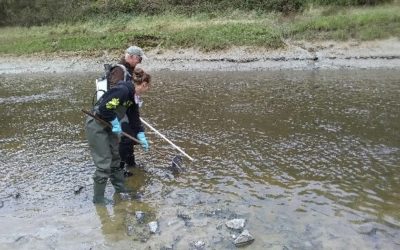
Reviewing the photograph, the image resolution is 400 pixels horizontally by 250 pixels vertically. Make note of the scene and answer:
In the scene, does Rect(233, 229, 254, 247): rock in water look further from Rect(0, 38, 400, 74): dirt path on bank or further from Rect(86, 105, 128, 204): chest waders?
Rect(0, 38, 400, 74): dirt path on bank

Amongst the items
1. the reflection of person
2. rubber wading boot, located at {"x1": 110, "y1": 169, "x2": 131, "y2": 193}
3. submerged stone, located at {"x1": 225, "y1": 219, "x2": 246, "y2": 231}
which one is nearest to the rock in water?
submerged stone, located at {"x1": 225, "y1": 219, "x2": 246, "y2": 231}

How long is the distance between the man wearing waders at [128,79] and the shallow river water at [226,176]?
354 mm

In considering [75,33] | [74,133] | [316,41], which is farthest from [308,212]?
[75,33]

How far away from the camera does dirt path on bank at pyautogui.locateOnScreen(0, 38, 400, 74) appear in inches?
930

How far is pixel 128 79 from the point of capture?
26.5 ft

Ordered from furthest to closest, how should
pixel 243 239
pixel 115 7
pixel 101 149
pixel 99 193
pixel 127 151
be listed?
pixel 115 7 < pixel 127 151 < pixel 99 193 < pixel 101 149 < pixel 243 239

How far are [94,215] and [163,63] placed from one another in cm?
1927

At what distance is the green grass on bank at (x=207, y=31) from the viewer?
26.0m

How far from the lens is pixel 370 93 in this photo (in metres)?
17.4

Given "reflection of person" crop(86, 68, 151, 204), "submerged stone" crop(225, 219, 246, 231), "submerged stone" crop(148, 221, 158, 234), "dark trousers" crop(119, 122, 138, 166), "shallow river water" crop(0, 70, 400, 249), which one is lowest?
"shallow river water" crop(0, 70, 400, 249)

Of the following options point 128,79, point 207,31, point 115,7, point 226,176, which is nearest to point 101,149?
point 128,79

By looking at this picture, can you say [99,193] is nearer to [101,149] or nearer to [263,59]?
[101,149]

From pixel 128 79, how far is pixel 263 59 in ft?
58.2

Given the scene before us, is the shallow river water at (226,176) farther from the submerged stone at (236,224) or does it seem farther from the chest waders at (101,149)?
the chest waders at (101,149)
